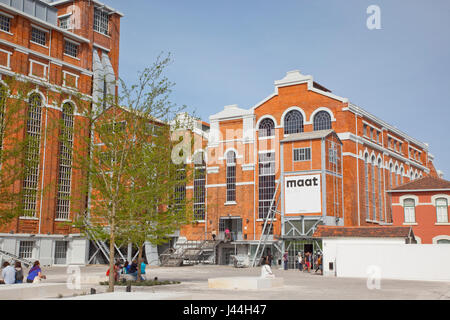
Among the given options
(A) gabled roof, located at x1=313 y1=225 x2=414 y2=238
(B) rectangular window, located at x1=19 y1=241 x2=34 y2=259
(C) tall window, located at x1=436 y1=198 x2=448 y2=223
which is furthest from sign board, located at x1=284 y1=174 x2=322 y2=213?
(B) rectangular window, located at x1=19 y1=241 x2=34 y2=259

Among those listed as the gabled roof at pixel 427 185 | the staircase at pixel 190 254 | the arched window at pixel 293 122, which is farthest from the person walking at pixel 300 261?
the arched window at pixel 293 122

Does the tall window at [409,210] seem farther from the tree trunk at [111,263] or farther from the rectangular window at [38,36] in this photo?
the rectangular window at [38,36]

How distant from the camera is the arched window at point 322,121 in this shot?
47.0 metres

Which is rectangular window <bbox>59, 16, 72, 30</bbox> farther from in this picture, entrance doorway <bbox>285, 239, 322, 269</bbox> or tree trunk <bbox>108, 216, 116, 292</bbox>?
tree trunk <bbox>108, 216, 116, 292</bbox>

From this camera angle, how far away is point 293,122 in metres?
48.5

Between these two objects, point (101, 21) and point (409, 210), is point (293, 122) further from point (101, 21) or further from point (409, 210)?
point (101, 21)

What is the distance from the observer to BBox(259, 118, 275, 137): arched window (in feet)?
162

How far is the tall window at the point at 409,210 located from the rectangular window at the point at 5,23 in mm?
38684

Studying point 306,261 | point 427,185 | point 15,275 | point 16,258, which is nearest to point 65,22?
point 16,258

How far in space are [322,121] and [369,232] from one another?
1650 centimetres

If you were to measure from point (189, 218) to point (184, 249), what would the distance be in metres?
24.3

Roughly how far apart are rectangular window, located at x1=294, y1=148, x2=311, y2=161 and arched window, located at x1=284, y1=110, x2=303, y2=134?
246 inches

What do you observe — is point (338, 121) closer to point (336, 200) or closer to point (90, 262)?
point (336, 200)

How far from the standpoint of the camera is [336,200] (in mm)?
42406
